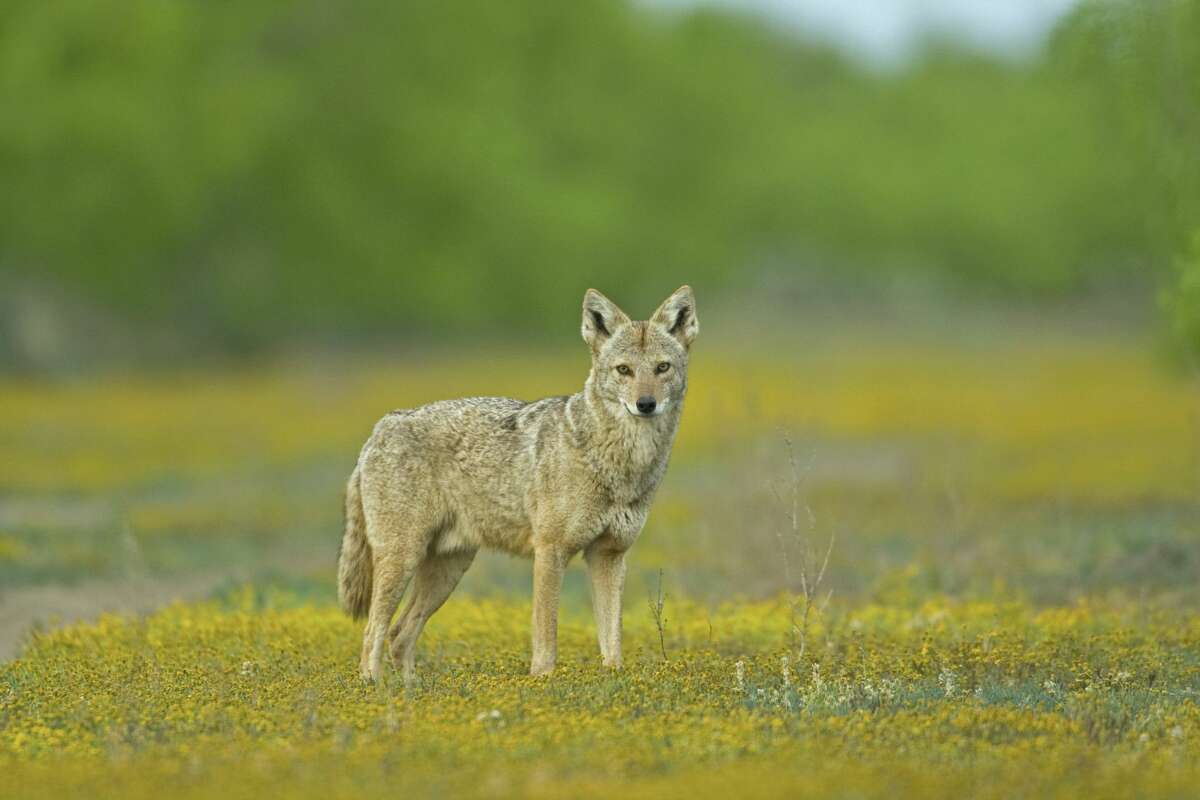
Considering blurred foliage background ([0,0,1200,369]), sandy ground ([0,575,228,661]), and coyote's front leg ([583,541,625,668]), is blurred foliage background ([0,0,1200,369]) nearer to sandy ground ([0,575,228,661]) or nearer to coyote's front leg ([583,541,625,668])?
coyote's front leg ([583,541,625,668])

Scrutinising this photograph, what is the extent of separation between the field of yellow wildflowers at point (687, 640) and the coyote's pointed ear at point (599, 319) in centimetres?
172

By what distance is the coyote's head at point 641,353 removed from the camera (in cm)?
1088

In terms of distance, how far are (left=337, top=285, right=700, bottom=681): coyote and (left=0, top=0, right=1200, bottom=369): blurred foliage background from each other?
7609mm

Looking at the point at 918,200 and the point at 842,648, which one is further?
the point at 918,200

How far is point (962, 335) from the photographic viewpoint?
271ft

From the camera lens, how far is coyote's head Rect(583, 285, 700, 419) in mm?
10875

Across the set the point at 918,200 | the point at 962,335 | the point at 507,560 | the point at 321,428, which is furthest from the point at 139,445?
the point at 918,200

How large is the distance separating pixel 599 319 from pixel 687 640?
3.09 meters

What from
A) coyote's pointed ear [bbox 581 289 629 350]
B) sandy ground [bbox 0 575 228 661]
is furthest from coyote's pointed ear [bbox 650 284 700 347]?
sandy ground [bbox 0 575 228 661]

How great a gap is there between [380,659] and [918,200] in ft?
284

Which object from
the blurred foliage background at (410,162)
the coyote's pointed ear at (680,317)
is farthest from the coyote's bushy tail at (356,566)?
the blurred foliage background at (410,162)

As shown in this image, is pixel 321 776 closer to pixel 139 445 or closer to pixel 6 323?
pixel 139 445

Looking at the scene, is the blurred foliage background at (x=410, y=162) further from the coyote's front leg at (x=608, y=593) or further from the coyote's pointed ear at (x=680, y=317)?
the coyote's front leg at (x=608, y=593)

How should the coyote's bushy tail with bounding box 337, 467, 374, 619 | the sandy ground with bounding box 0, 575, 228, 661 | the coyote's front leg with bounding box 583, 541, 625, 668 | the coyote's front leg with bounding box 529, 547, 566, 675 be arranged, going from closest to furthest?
the coyote's front leg with bounding box 529, 547, 566, 675
the coyote's front leg with bounding box 583, 541, 625, 668
the coyote's bushy tail with bounding box 337, 467, 374, 619
the sandy ground with bounding box 0, 575, 228, 661
